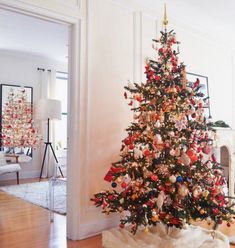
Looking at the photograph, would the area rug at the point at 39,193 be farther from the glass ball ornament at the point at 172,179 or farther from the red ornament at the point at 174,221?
the glass ball ornament at the point at 172,179

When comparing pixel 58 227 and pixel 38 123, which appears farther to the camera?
pixel 38 123

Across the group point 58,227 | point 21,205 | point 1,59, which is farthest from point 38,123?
point 58,227

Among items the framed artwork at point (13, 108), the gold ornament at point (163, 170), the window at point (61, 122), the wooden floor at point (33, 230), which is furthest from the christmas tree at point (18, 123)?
the gold ornament at point (163, 170)

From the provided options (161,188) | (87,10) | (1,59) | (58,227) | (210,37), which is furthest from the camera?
(1,59)

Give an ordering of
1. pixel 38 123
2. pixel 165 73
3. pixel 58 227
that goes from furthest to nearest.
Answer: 1. pixel 38 123
2. pixel 58 227
3. pixel 165 73

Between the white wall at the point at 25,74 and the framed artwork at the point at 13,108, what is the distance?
0.46 ft

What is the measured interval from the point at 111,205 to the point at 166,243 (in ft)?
1.94

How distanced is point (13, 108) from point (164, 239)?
16.6 feet

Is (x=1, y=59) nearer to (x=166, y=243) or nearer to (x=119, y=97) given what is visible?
(x=119, y=97)

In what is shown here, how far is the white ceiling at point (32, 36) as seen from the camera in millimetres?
4680

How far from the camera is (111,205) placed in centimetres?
281

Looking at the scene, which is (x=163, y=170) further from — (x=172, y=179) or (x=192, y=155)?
(x=192, y=155)

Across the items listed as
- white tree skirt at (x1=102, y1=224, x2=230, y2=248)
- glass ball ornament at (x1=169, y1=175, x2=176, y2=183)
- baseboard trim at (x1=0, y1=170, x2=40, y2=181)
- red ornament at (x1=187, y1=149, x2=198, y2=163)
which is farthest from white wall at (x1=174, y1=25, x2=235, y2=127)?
baseboard trim at (x1=0, y1=170, x2=40, y2=181)

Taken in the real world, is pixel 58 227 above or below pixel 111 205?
below
